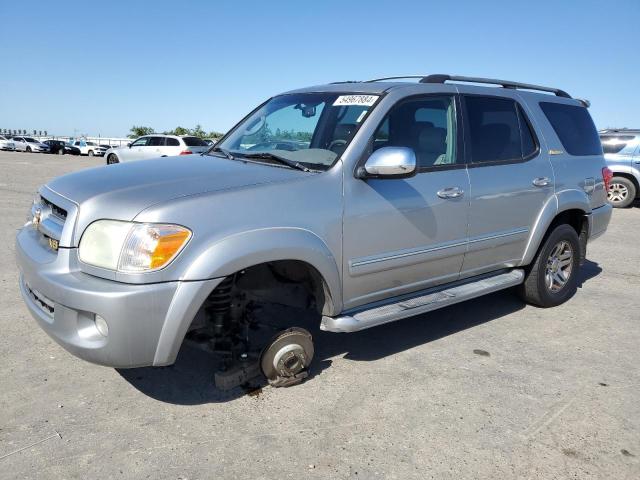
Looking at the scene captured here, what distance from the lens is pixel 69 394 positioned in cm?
311

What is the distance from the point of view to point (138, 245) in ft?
8.41

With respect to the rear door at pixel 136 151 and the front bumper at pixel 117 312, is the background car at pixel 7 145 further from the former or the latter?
the front bumper at pixel 117 312

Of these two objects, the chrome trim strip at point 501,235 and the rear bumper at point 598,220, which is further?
the rear bumper at point 598,220

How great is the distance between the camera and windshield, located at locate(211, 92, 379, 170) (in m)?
3.45

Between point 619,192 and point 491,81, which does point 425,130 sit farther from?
point 619,192

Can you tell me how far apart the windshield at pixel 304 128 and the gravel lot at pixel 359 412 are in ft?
4.78

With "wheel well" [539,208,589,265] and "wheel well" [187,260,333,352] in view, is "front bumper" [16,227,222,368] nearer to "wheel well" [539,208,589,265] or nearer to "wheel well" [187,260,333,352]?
"wheel well" [187,260,333,352]

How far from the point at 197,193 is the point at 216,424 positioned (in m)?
1.26

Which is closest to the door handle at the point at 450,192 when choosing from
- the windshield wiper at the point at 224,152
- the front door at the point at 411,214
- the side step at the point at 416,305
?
the front door at the point at 411,214

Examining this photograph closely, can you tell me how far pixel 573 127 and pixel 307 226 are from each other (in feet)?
11.2

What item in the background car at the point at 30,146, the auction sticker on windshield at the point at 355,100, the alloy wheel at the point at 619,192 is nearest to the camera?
the auction sticker on windshield at the point at 355,100

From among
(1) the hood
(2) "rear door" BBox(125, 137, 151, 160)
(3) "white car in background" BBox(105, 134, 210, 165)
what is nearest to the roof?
(1) the hood

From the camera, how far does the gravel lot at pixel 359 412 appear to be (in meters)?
2.54

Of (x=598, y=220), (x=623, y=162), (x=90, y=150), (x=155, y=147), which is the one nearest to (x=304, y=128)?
(x=598, y=220)
